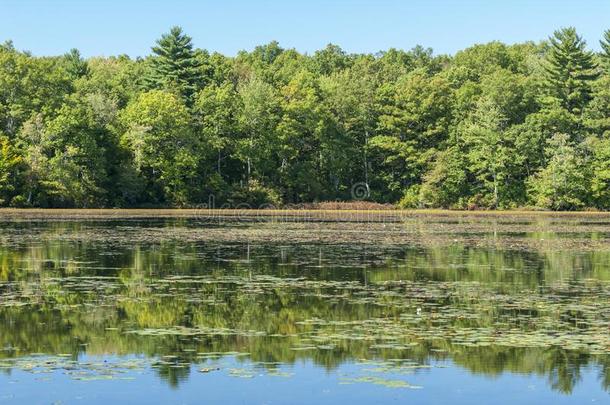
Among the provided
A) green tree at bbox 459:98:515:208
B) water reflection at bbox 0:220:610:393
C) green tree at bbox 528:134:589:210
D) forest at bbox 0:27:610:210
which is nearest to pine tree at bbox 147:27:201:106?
forest at bbox 0:27:610:210

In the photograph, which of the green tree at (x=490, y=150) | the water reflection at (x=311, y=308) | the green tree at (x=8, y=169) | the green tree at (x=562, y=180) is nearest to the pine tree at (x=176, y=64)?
the green tree at (x=8, y=169)

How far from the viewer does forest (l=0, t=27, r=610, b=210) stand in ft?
253

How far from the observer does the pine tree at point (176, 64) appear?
92750 millimetres

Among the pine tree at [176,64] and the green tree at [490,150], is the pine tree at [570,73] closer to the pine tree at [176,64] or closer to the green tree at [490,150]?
the green tree at [490,150]

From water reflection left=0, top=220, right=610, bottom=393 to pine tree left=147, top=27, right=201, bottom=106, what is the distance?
61448 mm

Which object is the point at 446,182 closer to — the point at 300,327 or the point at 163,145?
the point at 163,145

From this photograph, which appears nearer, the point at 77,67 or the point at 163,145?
the point at 163,145

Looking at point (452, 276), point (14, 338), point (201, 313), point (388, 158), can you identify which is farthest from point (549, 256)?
point (388, 158)

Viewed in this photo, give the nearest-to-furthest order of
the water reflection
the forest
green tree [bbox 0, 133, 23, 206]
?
the water reflection < green tree [bbox 0, 133, 23, 206] < the forest

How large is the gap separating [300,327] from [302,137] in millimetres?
75353

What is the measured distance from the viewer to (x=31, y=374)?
12.5 m

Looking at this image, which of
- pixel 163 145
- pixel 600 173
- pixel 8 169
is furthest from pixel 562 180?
pixel 8 169

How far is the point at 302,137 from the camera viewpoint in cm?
9138

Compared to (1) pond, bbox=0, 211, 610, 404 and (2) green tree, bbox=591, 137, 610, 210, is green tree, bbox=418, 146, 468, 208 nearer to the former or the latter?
(2) green tree, bbox=591, 137, 610, 210
